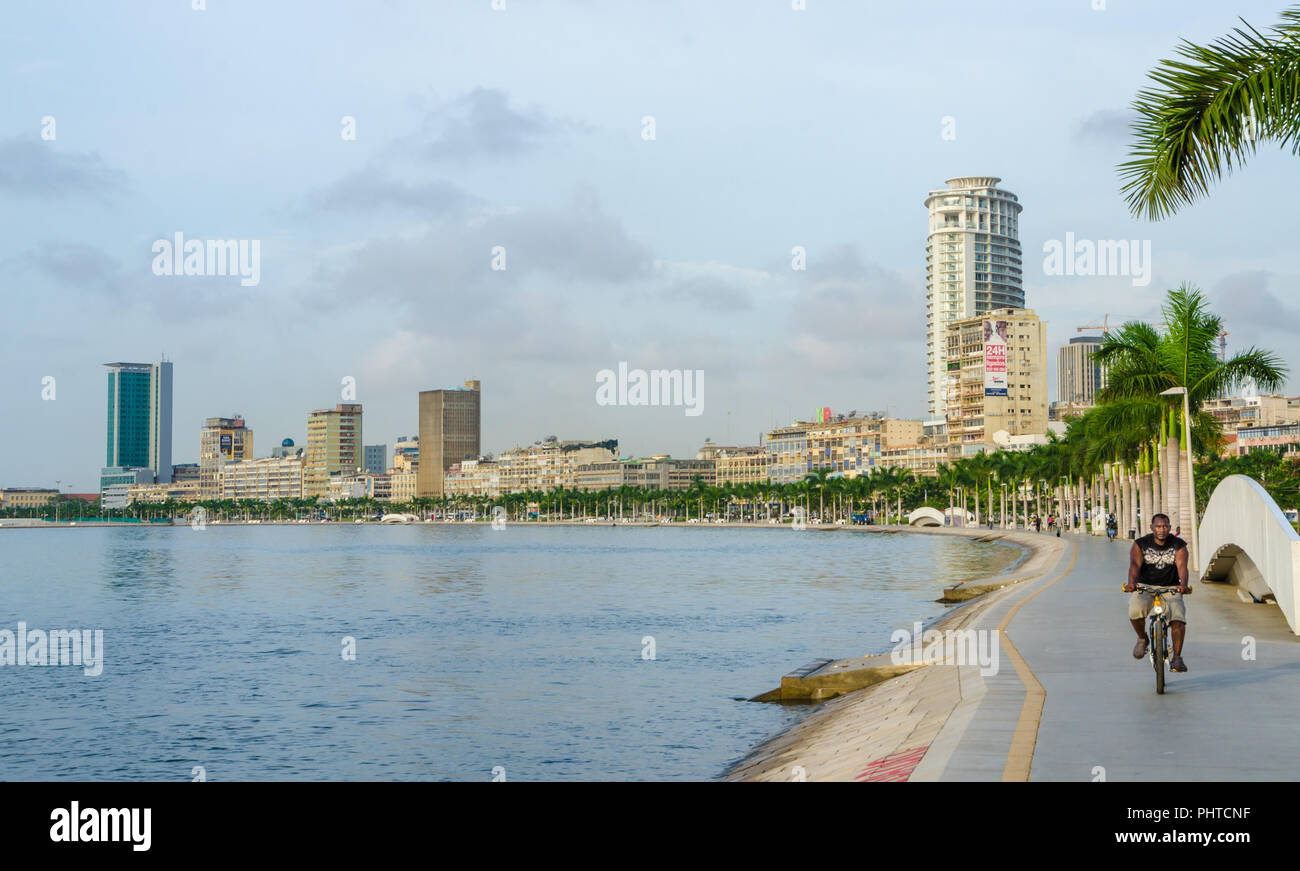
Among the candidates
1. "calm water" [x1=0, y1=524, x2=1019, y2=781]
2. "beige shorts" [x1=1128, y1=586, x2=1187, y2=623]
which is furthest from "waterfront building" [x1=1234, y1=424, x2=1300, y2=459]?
"beige shorts" [x1=1128, y1=586, x2=1187, y2=623]

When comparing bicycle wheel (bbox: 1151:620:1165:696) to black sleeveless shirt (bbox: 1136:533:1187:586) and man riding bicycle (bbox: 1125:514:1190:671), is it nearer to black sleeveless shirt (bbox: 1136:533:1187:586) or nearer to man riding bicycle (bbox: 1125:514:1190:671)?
man riding bicycle (bbox: 1125:514:1190:671)

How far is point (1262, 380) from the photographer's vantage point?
1603 inches

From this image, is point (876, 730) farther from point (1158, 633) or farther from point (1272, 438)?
point (1272, 438)

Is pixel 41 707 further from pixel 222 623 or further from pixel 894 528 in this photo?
pixel 894 528

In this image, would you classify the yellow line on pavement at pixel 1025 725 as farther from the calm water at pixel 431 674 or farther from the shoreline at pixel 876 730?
the calm water at pixel 431 674

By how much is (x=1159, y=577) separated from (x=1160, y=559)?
24cm

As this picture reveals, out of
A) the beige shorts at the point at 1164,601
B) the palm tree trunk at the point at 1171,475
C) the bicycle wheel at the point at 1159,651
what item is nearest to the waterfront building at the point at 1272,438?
the palm tree trunk at the point at 1171,475

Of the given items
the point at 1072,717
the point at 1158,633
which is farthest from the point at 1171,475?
the point at 1072,717

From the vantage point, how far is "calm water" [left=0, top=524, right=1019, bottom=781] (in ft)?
68.4

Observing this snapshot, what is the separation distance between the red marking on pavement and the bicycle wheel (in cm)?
377

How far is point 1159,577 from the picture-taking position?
50.2ft
